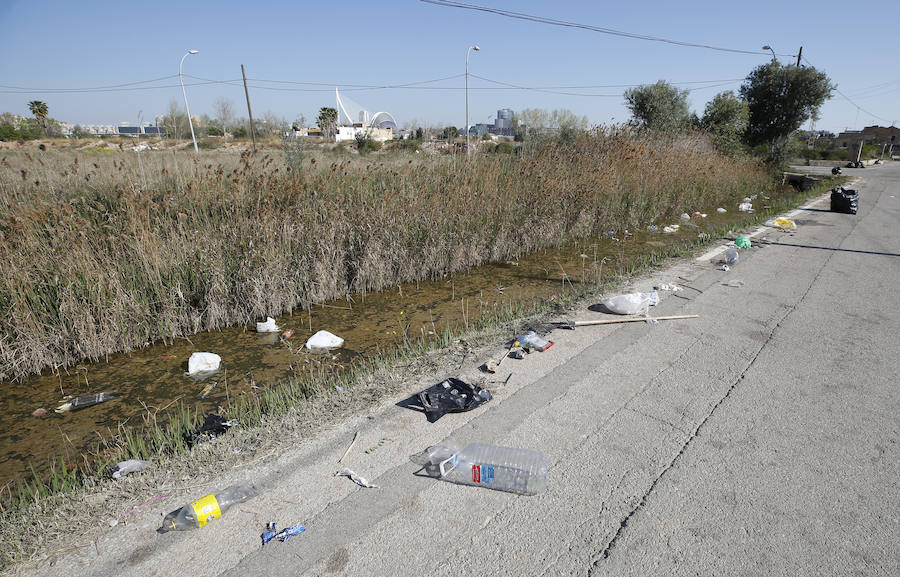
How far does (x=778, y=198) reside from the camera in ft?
55.5

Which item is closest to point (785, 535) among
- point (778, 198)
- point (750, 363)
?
point (750, 363)

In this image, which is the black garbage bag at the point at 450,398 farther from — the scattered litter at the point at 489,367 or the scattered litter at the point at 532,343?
the scattered litter at the point at 532,343

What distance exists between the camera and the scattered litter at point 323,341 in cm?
493

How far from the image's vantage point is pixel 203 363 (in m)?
4.54

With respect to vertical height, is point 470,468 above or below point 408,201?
below

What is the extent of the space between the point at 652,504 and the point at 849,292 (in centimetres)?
538

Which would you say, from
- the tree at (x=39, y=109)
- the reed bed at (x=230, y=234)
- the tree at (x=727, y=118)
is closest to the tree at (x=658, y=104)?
the tree at (x=727, y=118)

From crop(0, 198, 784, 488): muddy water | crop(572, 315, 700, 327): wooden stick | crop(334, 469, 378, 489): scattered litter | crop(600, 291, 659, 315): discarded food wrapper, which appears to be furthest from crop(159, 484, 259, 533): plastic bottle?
crop(600, 291, 659, 315): discarded food wrapper

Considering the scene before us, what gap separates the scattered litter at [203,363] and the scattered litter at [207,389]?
12.0 inches

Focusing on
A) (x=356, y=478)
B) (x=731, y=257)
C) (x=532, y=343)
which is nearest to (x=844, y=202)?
(x=731, y=257)

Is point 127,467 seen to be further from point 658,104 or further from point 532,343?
point 658,104

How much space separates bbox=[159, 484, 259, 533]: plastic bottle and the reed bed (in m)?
3.38

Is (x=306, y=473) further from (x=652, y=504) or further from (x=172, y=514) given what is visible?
(x=652, y=504)

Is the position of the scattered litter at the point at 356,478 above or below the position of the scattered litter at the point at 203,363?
above
